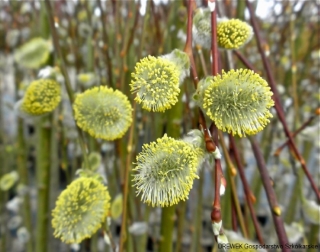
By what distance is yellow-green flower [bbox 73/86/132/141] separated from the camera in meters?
0.46

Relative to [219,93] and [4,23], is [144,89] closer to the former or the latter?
[219,93]

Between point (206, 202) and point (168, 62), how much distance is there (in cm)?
163

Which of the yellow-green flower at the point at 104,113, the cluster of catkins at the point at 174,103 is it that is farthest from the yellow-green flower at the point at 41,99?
the cluster of catkins at the point at 174,103

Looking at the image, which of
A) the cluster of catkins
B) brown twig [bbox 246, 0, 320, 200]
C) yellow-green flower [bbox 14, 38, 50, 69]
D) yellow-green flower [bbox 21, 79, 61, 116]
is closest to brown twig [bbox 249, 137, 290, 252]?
brown twig [bbox 246, 0, 320, 200]

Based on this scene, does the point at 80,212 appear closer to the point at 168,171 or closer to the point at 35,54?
the point at 168,171

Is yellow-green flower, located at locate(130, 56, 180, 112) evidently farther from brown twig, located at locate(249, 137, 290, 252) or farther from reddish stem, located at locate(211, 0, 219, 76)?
brown twig, located at locate(249, 137, 290, 252)

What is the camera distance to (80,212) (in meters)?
0.46

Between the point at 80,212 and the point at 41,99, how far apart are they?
7.4 inches

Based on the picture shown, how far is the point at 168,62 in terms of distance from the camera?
0.35 metres

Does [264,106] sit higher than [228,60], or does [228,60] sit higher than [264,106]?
[228,60]

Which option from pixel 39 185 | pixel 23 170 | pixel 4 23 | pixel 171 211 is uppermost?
pixel 4 23

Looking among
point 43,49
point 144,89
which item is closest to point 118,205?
point 43,49

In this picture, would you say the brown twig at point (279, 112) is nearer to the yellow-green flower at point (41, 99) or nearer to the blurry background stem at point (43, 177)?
the yellow-green flower at point (41, 99)

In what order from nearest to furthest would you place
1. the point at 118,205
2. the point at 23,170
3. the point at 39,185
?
1. the point at 118,205
2. the point at 39,185
3. the point at 23,170
